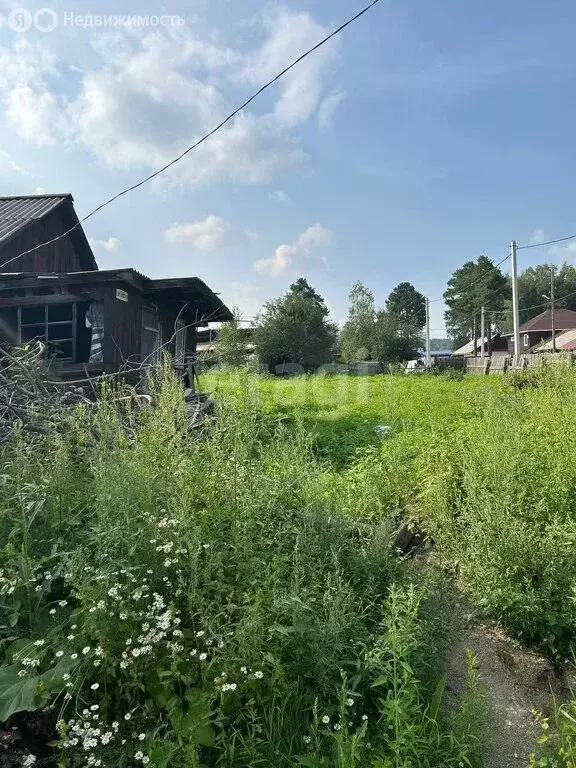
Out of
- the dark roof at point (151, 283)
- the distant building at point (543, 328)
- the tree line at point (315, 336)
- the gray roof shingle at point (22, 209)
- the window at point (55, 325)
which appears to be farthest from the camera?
the distant building at point (543, 328)

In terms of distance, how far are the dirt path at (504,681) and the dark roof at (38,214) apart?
9.41m

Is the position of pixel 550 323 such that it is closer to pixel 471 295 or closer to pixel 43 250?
pixel 471 295

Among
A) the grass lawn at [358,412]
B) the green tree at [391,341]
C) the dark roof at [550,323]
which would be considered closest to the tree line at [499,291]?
the dark roof at [550,323]

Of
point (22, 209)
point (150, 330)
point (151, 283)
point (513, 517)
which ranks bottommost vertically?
point (513, 517)

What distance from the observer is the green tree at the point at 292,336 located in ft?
85.5

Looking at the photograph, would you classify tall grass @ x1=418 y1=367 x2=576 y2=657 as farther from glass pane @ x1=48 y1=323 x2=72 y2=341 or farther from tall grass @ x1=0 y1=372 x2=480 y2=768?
glass pane @ x1=48 y1=323 x2=72 y2=341

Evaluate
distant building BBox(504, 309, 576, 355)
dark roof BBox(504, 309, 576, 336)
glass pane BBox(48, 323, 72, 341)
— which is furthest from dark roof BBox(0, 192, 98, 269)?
dark roof BBox(504, 309, 576, 336)

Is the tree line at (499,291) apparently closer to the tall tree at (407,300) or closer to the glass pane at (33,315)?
the tall tree at (407,300)

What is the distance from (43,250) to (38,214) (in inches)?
29.6

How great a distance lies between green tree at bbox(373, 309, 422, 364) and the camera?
34.8m

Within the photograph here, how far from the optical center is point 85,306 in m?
8.36

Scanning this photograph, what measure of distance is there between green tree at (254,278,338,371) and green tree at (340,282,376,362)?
23.9 ft

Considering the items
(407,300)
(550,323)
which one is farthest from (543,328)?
(407,300)

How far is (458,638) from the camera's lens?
2602 mm
